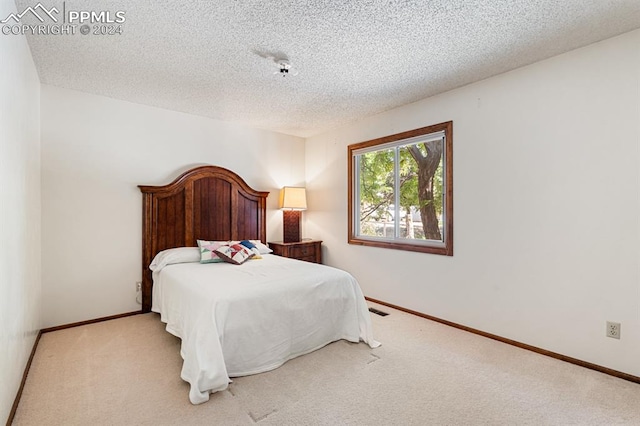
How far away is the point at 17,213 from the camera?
1939 mm

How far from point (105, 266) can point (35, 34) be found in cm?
221

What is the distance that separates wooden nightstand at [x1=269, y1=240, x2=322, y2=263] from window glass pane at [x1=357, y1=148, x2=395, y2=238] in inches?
31.1

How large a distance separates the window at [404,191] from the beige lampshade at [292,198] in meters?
0.80

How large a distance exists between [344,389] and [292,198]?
9.85 ft

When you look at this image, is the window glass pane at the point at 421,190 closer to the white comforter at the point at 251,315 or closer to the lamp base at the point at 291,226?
the white comforter at the point at 251,315

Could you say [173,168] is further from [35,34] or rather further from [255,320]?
[255,320]

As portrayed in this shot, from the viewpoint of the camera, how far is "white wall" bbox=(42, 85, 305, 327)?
3.06 metres

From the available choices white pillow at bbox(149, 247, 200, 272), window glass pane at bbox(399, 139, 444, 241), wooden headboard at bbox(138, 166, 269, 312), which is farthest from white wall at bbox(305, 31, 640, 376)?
Result: white pillow at bbox(149, 247, 200, 272)

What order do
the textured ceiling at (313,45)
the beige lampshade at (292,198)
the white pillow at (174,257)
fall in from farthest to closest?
the beige lampshade at (292,198)
the white pillow at (174,257)
the textured ceiling at (313,45)

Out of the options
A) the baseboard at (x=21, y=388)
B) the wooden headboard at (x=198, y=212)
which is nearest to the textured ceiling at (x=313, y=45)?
the wooden headboard at (x=198, y=212)

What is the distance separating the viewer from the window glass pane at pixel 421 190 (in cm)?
341

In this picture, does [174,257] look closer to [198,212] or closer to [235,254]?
[235,254]

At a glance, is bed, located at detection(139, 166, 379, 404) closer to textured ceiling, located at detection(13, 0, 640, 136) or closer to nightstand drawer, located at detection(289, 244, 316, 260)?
nightstand drawer, located at detection(289, 244, 316, 260)

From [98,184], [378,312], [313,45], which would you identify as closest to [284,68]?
[313,45]
